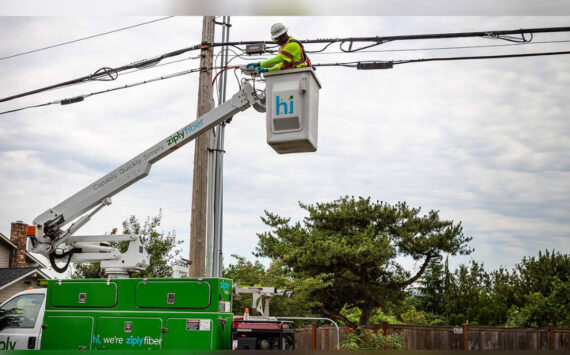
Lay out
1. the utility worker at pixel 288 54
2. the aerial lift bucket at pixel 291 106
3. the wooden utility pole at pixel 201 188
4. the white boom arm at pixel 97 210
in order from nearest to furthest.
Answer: the aerial lift bucket at pixel 291 106, the utility worker at pixel 288 54, the white boom arm at pixel 97 210, the wooden utility pole at pixel 201 188

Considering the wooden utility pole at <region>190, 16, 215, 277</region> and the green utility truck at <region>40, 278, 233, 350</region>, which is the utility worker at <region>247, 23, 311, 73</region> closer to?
the green utility truck at <region>40, 278, 233, 350</region>

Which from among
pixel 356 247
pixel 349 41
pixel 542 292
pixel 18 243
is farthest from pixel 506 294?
pixel 18 243

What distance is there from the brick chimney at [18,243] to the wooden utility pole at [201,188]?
1937cm

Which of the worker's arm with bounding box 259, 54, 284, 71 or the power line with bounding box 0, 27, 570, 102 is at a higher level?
the power line with bounding box 0, 27, 570, 102

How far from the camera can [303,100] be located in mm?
6316

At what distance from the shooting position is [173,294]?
8.27m

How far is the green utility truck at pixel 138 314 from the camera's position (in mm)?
8117

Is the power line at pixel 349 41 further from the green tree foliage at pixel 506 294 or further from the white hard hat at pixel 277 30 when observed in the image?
the green tree foliage at pixel 506 294

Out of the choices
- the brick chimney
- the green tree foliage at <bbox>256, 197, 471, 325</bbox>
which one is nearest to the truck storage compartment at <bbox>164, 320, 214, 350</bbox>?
the green tree foliage at <bbox>256, 197, 471, 325</bbox>

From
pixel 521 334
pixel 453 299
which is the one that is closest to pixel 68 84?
pixel 521 334

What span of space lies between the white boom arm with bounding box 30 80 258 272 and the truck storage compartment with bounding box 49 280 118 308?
0.77m

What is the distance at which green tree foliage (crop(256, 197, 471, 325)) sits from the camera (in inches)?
905

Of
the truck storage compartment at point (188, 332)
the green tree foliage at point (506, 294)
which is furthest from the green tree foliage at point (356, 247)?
the truck storage compartment at point (188, 332)

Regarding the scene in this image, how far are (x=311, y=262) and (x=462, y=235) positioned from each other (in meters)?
6.34
